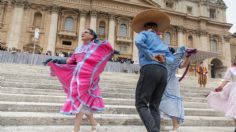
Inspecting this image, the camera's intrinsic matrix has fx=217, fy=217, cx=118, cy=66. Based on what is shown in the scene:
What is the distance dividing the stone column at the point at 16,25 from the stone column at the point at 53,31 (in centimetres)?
346

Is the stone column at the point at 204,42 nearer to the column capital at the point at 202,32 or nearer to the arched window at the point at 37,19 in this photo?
the column capital at the point at 202,32

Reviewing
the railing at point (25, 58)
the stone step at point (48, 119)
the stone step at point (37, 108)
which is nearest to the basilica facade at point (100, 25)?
the railing at point (25, 58)

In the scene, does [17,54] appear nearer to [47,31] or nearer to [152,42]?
[47,31]

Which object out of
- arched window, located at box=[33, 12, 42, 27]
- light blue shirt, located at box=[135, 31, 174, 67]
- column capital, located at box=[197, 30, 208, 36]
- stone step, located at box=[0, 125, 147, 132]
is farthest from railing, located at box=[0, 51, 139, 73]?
column capital, located at box=[197, 30, 208, 36]

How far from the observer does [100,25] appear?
1182 inches

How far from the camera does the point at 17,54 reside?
1811cm

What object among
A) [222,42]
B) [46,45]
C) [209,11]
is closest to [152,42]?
[46,45]

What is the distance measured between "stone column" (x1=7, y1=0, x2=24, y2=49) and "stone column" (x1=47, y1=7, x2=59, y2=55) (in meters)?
3.46

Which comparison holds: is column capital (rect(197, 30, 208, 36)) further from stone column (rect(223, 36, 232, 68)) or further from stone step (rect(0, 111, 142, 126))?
stone step (rect(0, 111, 142, 126))

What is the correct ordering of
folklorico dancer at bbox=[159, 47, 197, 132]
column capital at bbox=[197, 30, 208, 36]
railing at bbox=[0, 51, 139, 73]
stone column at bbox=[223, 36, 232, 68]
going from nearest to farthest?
folklorico dancer at bbox=[159, 47, 197, 132], railing at bbox=[0, 51, 139, 73], column capital at bbox=[197, 30, 208, 36], stone column at bbox=[223, 36, 232, 68]

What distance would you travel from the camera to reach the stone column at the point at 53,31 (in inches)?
1041

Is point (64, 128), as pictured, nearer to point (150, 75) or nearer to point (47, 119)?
point (47, 119)

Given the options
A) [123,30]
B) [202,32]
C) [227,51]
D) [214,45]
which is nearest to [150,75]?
[123,30]

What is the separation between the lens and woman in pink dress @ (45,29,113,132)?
3.24 meters
